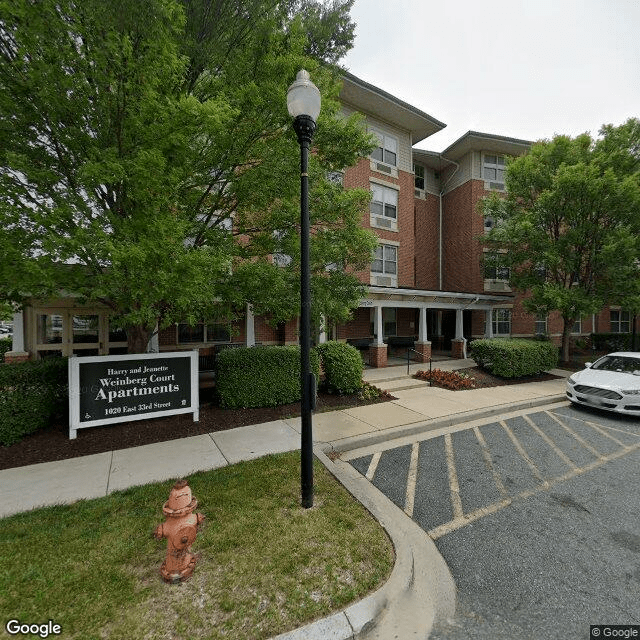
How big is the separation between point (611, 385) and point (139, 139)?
37.0 feet

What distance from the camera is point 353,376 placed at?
8.89 m

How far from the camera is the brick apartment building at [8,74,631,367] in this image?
45.0 ft

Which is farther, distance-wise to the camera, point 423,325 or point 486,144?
point 486,144

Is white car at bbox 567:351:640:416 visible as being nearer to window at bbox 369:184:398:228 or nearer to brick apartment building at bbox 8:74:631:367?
brick apartment building at bbox 8:74:631:367

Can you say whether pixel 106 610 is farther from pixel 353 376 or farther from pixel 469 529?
pixel 353 376

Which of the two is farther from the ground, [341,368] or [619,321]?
[619,321]

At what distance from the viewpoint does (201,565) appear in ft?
9.25

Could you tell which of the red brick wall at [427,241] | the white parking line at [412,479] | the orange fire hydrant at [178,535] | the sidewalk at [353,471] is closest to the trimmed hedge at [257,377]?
the sidewalk at [353,471]

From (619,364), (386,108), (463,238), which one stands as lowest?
(619,364)

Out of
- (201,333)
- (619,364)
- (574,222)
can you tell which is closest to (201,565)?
(201,333)

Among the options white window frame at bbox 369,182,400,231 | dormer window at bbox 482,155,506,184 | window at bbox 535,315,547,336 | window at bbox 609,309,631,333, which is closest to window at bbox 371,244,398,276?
white window frame at bbox 369,182,400,231

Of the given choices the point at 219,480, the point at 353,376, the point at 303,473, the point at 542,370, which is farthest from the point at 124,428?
the point at 542,370

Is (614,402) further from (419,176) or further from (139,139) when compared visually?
(419,176)

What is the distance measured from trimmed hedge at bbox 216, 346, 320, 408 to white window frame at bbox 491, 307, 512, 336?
16.4 metres
